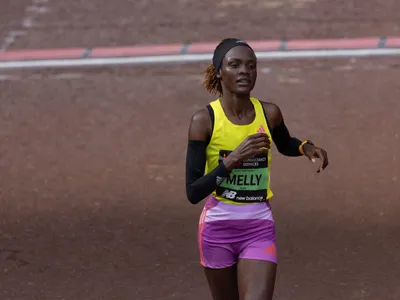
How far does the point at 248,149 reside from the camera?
5898mm

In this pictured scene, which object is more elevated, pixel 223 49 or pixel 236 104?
pixel 223 49

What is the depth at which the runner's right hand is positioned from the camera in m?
5.90

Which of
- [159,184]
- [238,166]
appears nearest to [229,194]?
[238,166]

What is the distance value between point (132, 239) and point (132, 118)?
361 cm

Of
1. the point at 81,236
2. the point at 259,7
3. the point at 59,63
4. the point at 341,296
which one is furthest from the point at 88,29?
the point at 341,296

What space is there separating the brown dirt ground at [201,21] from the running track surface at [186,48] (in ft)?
0.61

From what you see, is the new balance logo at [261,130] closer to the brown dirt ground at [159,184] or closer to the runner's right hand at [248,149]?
the runner's right hand at [248,149]

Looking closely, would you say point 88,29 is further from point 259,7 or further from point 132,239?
point 132,239

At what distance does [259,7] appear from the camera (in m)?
16.5

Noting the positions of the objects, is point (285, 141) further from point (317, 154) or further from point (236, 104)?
point (236, 104)

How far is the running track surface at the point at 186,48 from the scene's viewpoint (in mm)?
15016

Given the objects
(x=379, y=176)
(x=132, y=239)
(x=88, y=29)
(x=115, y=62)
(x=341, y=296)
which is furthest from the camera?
(x=88, y=29)

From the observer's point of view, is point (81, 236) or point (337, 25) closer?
point (81, 236)

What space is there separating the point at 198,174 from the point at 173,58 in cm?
899
